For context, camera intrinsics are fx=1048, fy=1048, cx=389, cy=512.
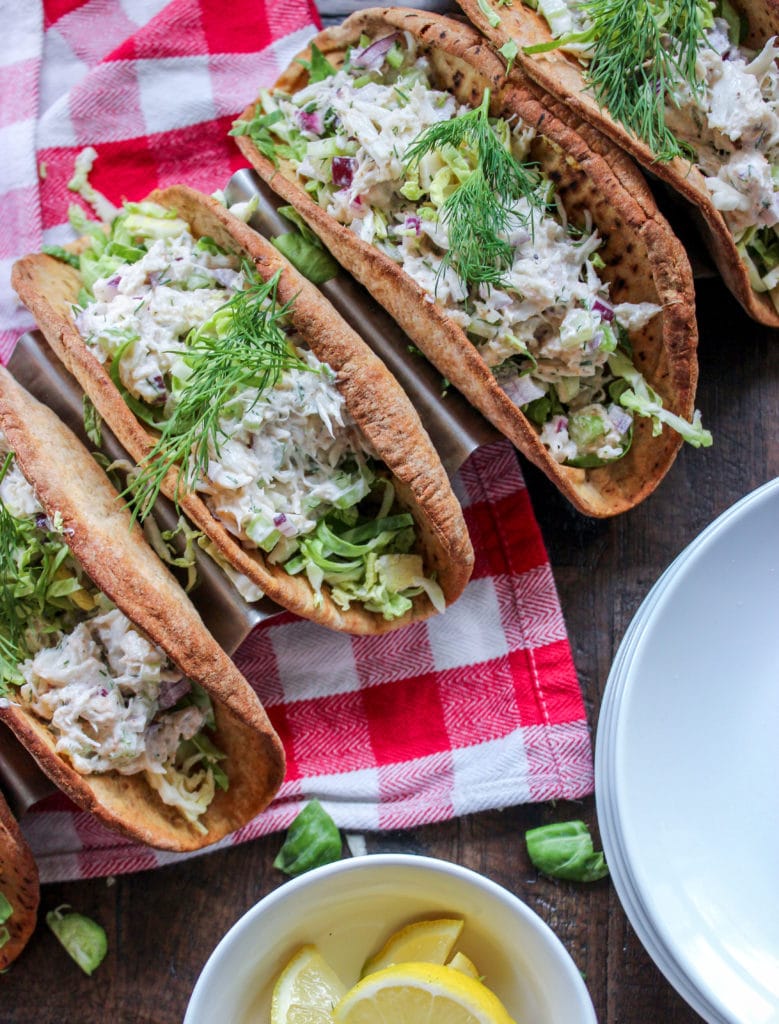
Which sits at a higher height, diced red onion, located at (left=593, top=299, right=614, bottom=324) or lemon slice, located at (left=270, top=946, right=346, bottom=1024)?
diced red onion, located at (left=593, top=299, right=614, bottom=324)

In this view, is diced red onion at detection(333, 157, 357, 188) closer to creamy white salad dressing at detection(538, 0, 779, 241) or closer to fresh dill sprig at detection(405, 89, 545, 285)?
fresh dill sprig at detection(405, 89, 545, 285)

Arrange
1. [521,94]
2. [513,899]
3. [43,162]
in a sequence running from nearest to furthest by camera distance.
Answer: [513,899] < [521,94] < [43,162]

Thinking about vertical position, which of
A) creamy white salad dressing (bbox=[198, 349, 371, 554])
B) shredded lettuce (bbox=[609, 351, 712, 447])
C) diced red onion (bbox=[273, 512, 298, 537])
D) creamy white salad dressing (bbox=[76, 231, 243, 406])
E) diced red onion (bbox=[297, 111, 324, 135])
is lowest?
shredded lettuce (bbox=[609, 351, 712, 447])

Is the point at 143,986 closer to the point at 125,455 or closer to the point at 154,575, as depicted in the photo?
the point at 154,575

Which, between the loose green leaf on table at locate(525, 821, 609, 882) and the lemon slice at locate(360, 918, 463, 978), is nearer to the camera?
the lemon slice at locate(360, 918, 463, 978)

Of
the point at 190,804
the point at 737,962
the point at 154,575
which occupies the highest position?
the point at 154,575

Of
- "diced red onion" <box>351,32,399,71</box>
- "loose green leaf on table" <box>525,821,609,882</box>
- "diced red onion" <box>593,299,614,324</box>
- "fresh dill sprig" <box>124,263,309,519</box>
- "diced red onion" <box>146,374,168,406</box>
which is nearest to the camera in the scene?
"fresh dill sprig" <box>124,263,309,519</box>

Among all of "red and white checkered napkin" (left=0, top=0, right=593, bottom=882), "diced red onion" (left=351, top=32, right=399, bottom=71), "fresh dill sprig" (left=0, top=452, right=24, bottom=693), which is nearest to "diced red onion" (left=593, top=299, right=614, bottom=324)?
"red and white checkered napkin" (left=0, top=0, right=593, bottom=882)

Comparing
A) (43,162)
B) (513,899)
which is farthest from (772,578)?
(43,162)
